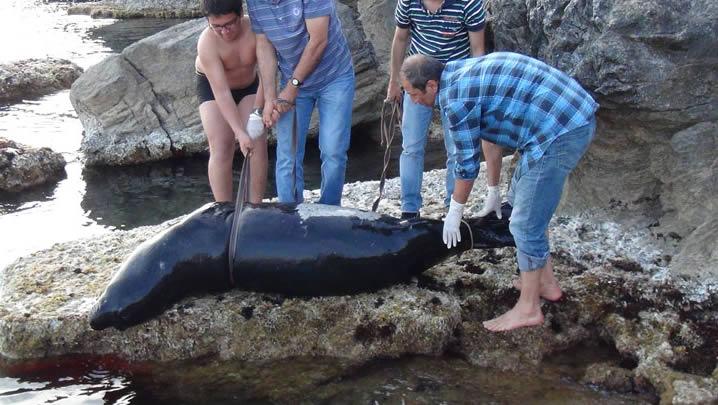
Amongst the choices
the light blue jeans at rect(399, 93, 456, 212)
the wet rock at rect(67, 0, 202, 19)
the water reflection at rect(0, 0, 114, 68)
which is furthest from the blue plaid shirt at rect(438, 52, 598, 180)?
the wet rock at rect(67, 0, 202, 19)

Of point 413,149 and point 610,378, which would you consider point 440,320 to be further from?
A: point 413,149

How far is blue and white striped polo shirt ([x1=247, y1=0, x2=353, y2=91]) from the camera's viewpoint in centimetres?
567

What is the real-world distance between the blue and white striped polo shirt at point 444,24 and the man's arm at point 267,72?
1017 millimetres

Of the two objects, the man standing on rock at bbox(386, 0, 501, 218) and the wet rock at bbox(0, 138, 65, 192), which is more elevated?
the man standing on rock at bbox(386, 0, 501, 218)

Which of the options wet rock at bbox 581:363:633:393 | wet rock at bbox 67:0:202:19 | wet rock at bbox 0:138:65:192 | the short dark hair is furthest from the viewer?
wet rock at bbox 67:0:202:19

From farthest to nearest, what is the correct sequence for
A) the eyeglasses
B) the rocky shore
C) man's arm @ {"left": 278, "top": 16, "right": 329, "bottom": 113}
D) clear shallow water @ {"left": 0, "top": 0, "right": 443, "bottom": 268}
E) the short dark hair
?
clear shallow water @ {"left": 0, "top": 0, "right": 443, "bottom": 268} → man's arm @ {"left": 278, "top": 16, "right": 329, "bottom": 113} → the eyeglasses → the short dark hair → the rocky shore

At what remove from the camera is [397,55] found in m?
6.19

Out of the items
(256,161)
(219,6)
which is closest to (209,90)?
(256,161)

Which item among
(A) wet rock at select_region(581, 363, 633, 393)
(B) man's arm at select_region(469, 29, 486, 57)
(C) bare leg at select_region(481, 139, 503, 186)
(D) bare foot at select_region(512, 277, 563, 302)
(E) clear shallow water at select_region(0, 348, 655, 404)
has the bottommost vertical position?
(E) clear shallow water at select_region(0, 348, 655, 404)

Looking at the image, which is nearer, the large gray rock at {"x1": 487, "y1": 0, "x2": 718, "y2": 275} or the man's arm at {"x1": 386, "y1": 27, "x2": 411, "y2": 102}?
the large gray rock at {"x1": 487, "y1": 0, "x2": 718, "y2": 275}

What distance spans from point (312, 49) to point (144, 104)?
614cm

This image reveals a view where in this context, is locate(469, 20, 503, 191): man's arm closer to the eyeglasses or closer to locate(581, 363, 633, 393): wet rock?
locate(581, 363, 633, 393): wet rock

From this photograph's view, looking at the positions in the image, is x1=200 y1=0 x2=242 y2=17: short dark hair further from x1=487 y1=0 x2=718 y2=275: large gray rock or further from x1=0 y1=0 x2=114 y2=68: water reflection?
x1=0 y1=0 x2=114 y2=68: water reflection

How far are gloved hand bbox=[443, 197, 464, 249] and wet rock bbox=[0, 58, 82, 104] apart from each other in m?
12.3
